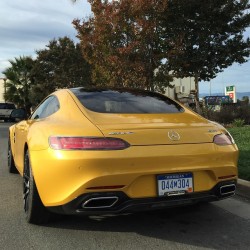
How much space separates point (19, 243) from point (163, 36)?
1165cm

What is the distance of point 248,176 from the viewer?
20.7 ft

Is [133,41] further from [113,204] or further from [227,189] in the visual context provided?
[113,204]

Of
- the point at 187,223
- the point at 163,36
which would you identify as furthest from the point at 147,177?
the point at 163,36

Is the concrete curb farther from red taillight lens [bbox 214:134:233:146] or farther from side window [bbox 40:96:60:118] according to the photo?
side window [bbox 40:96:60:118]

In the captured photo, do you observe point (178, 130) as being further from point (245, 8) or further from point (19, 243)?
point (245, 8)

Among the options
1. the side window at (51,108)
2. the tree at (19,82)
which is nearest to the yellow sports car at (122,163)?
the side window at (51,108)

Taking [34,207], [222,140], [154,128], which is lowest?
[34,207]

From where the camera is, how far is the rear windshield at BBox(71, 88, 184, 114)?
468 centimetres

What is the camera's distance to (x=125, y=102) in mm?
4914

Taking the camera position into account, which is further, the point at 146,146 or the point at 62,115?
the point at 62,115

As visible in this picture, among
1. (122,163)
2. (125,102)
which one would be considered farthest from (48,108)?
(122,163)

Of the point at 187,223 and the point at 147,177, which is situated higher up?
the point at 147,177

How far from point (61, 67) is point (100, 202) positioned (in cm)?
2656

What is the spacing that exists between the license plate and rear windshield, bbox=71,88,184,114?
0.95 meters
